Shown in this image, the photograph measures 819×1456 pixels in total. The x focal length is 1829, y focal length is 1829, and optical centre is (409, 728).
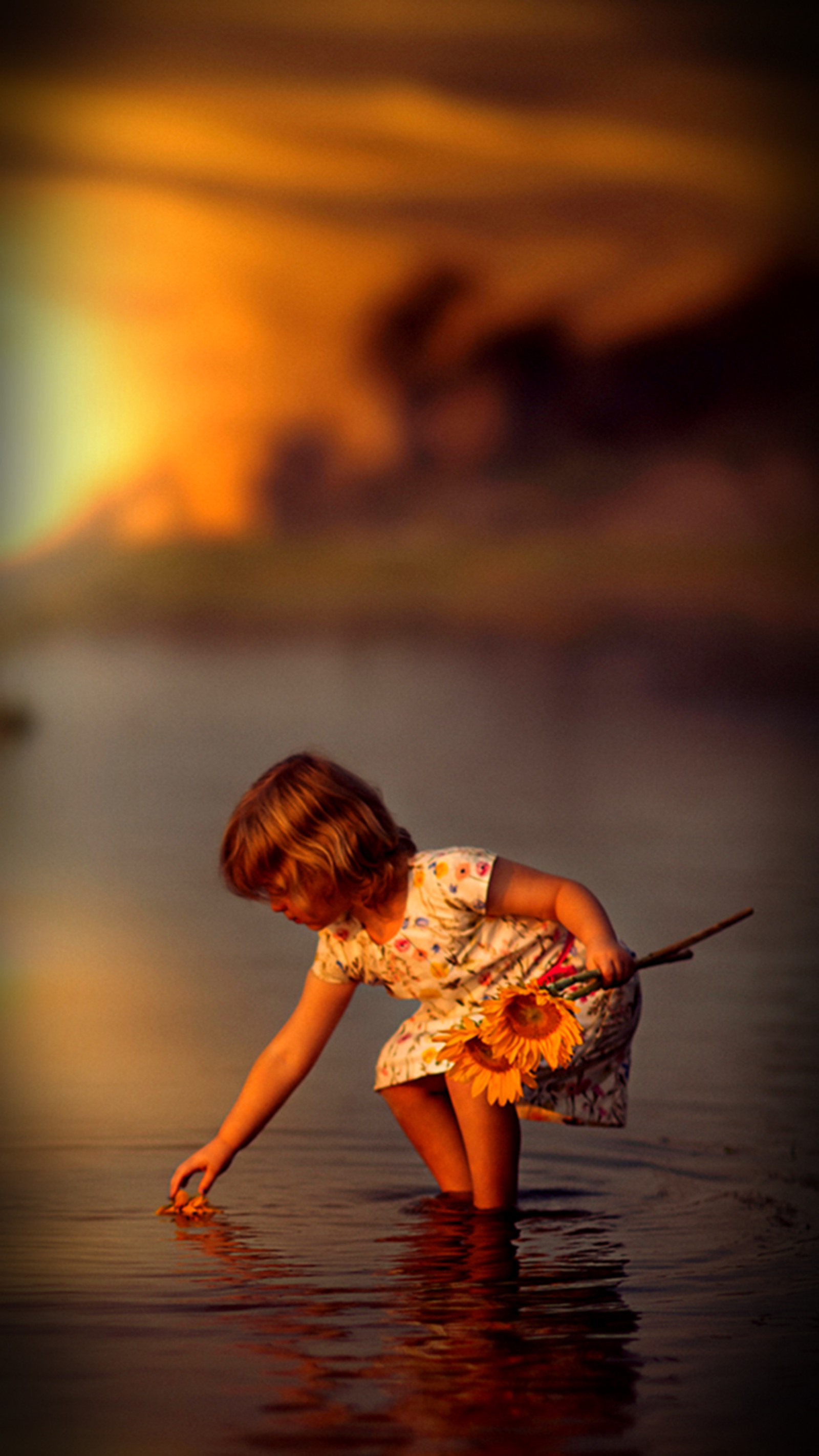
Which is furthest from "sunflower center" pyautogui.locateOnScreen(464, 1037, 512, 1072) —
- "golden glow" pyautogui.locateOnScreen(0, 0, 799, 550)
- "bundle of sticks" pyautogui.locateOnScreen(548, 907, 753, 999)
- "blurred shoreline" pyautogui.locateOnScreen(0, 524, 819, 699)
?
"blurred shoreline" pyautogui.locateOnScreen(0, 524, 819, 699)

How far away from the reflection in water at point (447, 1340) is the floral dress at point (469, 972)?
160 mm

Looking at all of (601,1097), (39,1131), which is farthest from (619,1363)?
(39,1131)

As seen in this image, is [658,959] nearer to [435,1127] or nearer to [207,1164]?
[435,1127]

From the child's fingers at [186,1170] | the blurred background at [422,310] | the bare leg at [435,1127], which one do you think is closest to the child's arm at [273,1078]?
the child's fingers at [186,1170]

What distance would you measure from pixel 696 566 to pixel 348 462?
201 centimetres

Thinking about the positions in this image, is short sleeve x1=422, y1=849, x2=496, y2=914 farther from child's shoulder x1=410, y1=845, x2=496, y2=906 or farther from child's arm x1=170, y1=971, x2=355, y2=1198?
child's arm x1=170, y1=971, x2=355, y2=1198

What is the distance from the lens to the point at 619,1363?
1.54m

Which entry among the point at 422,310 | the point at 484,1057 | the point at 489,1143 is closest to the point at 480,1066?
the point at 484,1057

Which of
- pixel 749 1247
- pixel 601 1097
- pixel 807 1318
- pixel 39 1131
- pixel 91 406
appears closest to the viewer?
pixel 807 1318

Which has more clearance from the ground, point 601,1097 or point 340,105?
point 340,105

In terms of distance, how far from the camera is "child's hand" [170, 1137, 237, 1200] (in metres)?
2.08

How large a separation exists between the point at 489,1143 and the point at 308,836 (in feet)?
1.38

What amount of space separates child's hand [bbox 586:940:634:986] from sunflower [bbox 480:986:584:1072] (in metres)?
0.05

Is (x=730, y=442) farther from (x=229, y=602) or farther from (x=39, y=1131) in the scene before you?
(x=39, y=1131)
